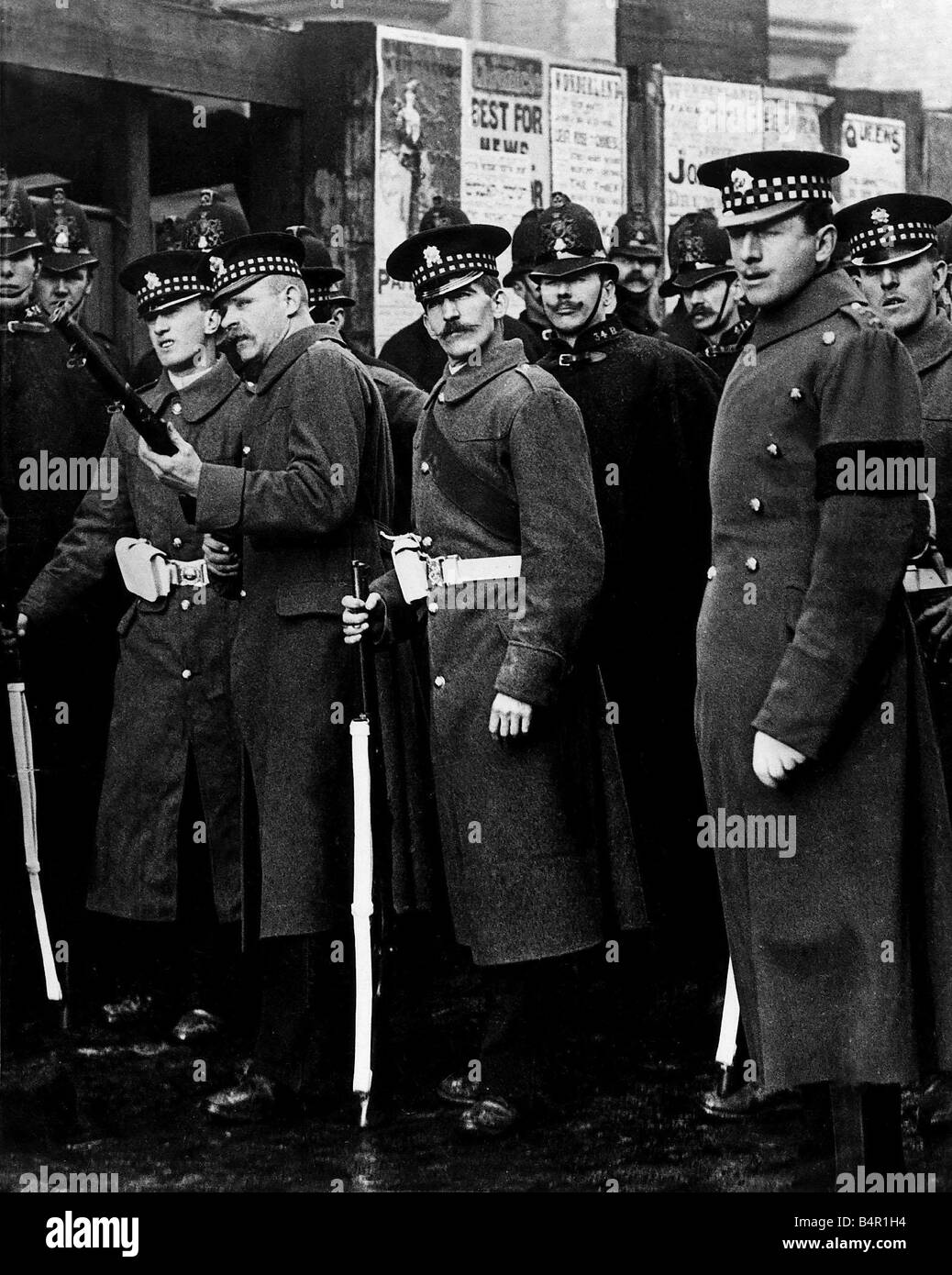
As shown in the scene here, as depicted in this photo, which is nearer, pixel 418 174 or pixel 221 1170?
pixel 221 1170

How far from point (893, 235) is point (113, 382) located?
2.20 metres

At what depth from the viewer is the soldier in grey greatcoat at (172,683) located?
6492 mm

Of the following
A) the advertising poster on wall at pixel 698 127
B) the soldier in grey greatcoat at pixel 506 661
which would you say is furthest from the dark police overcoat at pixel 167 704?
the advertising poster on wall at pixel 698 127

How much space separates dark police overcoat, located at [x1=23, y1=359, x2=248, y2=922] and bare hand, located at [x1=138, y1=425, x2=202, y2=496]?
0.78m

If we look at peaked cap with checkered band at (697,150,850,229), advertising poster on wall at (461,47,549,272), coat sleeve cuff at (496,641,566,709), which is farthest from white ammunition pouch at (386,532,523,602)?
advertising poster on wall at (461,47,549,272)

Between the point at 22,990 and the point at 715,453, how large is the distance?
3035mm

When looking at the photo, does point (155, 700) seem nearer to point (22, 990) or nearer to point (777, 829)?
point (22, 990)

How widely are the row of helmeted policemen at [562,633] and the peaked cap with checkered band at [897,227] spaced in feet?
0.04

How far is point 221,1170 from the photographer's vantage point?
5.29 metres

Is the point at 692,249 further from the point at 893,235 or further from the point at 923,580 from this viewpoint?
the point at 923,580

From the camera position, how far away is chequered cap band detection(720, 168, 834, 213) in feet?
15.5

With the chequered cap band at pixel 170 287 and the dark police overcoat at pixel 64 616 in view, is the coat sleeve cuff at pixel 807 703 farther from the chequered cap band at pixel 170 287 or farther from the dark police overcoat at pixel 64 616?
the dark police overcoat at pixel 64 616
